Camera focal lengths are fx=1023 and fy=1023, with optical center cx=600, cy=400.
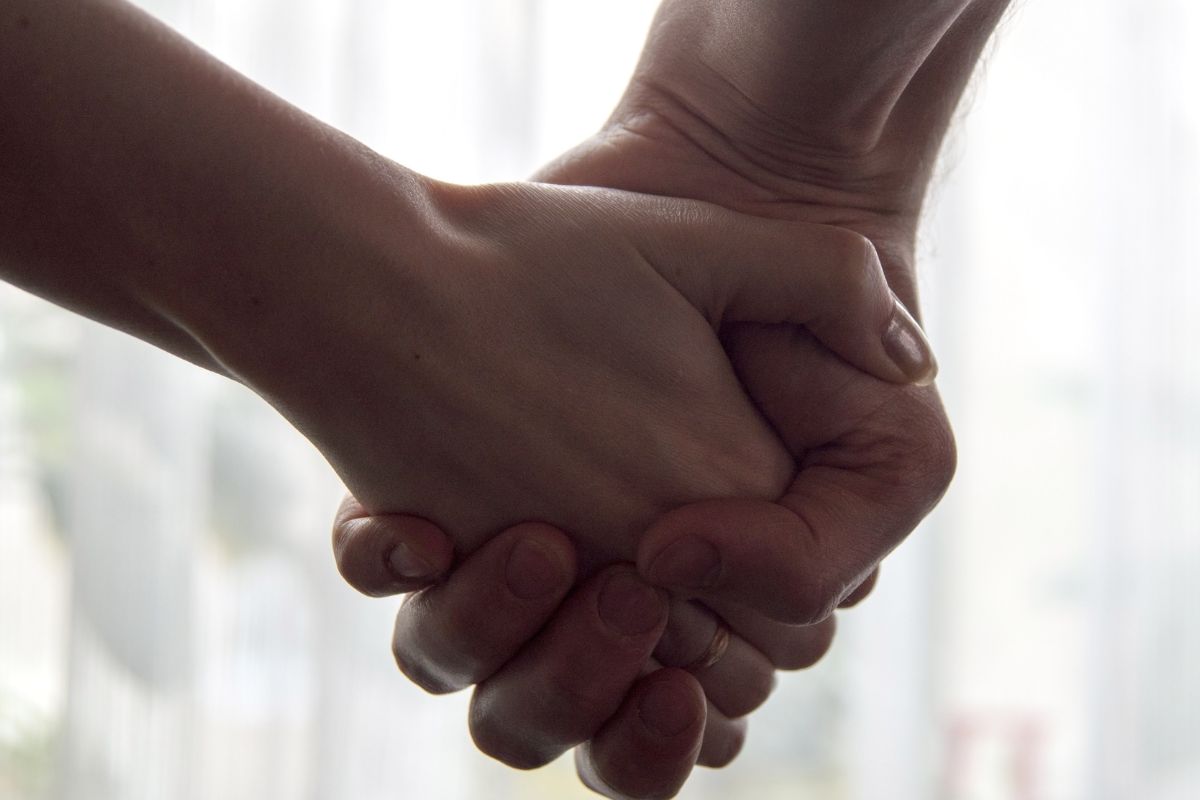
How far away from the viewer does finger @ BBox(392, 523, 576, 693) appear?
2.33ft

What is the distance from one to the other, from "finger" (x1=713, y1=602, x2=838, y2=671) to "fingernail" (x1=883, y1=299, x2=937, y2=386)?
238 mm

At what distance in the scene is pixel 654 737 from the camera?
2.40ft

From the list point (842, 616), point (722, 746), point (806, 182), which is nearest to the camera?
point (806, 182)

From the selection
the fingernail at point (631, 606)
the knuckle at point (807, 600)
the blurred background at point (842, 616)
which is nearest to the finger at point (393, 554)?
the fingernail at point (631, 606)

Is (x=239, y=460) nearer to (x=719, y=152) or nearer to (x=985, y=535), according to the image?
(x=719, y=152)

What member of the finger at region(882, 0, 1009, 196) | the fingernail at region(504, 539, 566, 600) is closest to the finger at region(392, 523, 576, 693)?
the fingernail at region(504, 539, 566, 600)

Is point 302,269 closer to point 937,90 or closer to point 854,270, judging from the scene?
point 854,270

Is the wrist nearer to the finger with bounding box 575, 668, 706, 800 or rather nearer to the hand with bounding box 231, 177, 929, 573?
the hand with bounding box 231, 177, 929, 573

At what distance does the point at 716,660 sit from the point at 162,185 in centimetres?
55

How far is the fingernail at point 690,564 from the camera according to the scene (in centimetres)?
68

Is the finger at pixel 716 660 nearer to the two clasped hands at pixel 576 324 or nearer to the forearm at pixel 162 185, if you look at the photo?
the two clasped hands at pixel 576 324

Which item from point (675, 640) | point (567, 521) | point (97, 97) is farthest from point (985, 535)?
point (97, 97)

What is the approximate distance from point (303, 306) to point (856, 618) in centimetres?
122

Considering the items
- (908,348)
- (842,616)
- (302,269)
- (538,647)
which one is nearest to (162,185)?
(302,269)
